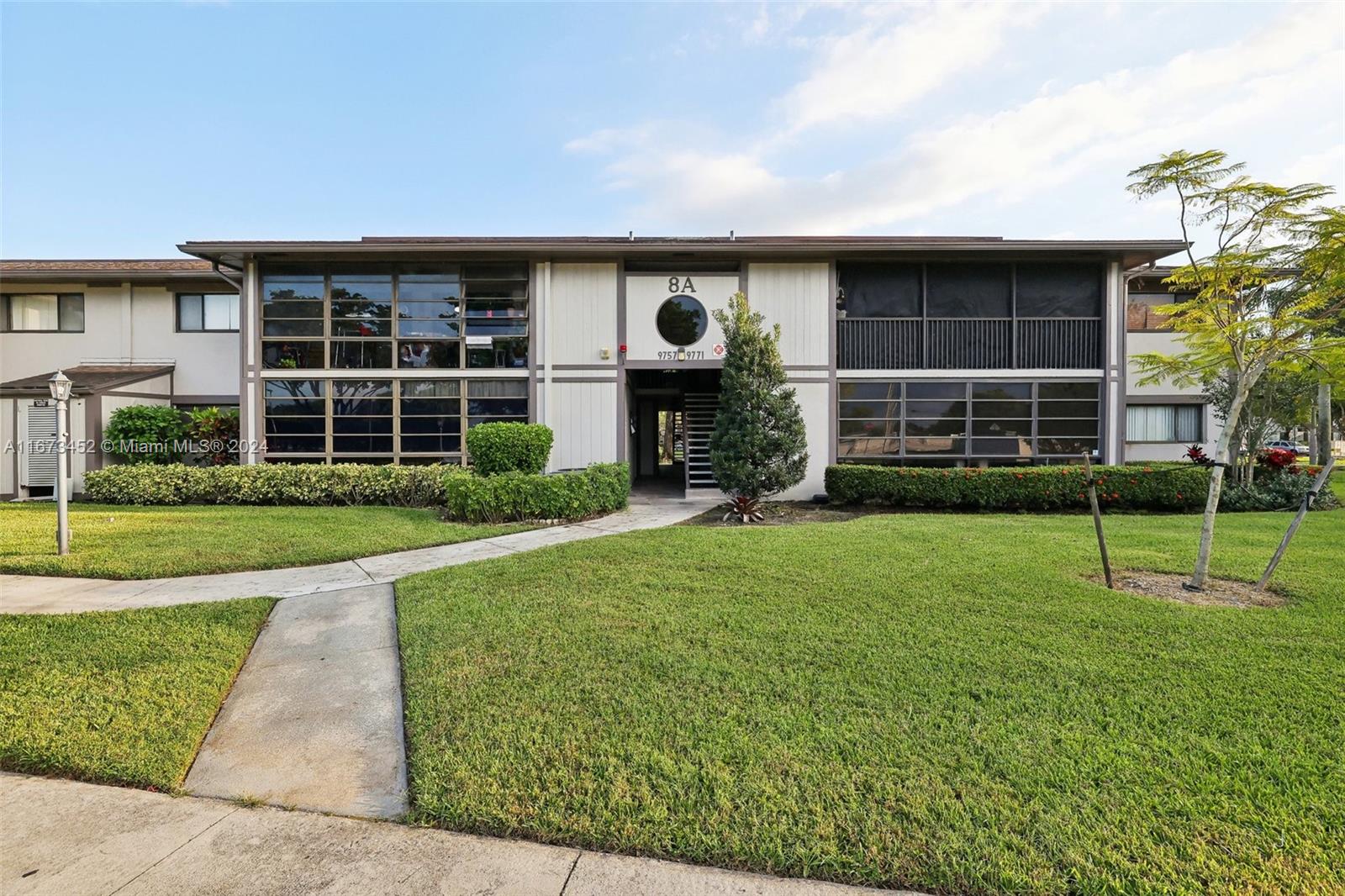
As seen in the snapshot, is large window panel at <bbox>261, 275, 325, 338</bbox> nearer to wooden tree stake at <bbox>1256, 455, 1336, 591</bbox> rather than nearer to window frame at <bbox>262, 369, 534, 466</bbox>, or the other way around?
window frame at <bbox>262, 369, 534, 466</bbox>

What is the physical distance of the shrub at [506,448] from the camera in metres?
9.74

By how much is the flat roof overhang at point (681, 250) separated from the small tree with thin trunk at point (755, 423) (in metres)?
2.62

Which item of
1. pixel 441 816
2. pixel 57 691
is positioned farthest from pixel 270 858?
pixel 57 691

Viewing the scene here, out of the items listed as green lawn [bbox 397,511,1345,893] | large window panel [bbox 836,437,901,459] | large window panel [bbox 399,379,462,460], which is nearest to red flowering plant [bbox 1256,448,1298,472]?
large window panel [bbox 836,437,901,459]

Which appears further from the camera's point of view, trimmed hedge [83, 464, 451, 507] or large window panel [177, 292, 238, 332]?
large window panel [177, 292, 238, 332]

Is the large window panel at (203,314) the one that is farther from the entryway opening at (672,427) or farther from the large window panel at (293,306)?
the entryway opening at (672,427)

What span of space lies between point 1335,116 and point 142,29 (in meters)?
17.2

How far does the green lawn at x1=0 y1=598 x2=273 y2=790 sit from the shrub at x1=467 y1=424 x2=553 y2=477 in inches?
193

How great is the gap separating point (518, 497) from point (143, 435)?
9.23 meters

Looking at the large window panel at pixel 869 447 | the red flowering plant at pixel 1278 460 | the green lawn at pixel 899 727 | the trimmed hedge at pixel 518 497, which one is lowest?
the green lawn at pixel 899 727

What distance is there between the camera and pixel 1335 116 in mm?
6637

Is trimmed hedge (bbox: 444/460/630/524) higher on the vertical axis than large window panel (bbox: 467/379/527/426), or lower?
lower

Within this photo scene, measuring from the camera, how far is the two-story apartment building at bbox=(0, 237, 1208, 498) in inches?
498

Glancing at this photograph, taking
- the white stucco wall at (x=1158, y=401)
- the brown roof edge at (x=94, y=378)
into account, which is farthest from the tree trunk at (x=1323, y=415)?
the brown roof edge at (x=94, y=378)
